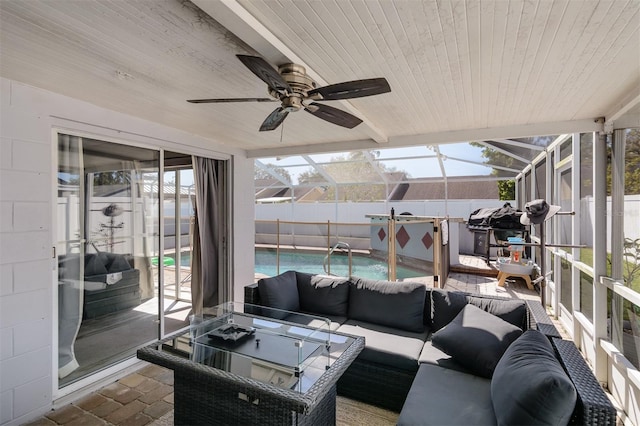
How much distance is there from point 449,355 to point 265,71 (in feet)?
7.49

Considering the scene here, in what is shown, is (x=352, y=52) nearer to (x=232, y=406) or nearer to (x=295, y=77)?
(x=295, y=77)

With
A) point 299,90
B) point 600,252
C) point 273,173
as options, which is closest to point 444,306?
point 600,252

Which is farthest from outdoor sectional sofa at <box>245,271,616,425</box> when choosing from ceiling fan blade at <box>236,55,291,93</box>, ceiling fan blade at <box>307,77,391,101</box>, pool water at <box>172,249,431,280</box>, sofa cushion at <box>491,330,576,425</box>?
pool water at <box>172,249,431,280</box>

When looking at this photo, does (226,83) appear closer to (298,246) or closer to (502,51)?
(502,51)

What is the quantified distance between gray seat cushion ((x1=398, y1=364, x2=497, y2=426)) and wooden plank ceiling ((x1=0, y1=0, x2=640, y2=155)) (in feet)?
6.72

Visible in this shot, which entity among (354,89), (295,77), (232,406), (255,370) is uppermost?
(295,77)

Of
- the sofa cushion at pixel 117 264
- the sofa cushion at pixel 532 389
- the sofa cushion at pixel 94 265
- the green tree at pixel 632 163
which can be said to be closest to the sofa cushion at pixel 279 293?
the sofa cushion at pixel 117 264

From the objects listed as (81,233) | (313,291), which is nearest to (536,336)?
(313,291)

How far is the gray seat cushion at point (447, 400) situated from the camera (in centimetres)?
163

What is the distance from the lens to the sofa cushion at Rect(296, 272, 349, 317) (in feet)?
10.7

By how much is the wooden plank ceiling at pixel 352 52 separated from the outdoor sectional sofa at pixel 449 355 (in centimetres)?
171

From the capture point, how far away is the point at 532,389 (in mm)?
1373

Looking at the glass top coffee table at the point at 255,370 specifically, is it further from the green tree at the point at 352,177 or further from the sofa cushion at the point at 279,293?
the green tree at the point at 352,177

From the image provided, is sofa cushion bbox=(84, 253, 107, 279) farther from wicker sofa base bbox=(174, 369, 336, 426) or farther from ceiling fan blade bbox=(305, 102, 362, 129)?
ceiling fan blade bbox=(305, 102, 362, 129)
